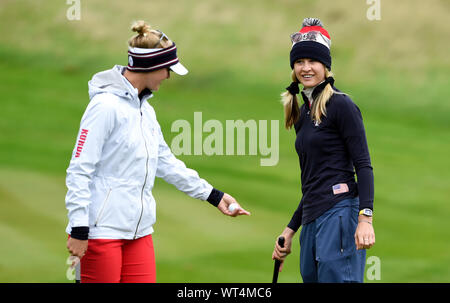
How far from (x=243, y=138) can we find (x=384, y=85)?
3.55 metres

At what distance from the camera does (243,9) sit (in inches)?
623

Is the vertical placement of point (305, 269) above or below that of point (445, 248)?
below

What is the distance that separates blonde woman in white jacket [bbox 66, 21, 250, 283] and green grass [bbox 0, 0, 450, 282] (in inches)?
123

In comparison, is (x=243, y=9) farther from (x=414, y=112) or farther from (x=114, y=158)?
(x=114, y=158)

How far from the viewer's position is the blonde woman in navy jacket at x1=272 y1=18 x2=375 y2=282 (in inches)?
137

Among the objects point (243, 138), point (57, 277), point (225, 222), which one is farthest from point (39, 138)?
point (57, 277)

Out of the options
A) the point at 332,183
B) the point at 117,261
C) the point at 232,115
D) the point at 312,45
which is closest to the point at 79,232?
the point at 117,261

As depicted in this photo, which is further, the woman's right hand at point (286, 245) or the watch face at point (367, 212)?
the woman's right hand at point (286, 245)

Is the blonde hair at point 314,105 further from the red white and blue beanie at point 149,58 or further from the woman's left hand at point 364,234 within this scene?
the red white and blue beanie at point 149,58

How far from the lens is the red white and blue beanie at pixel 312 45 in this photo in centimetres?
372

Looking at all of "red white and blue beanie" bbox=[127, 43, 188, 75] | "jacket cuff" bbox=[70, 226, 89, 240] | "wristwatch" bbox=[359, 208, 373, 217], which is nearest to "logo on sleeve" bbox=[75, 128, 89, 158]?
"jacket cuff" bbox=[70, 226, 89, 240]

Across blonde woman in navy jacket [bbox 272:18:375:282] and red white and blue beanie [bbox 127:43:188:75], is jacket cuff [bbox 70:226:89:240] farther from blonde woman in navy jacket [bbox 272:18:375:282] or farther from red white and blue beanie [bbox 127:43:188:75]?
blonde woman in navy jacket [bbox 272:18:375:282]

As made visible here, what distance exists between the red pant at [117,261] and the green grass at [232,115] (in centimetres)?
296

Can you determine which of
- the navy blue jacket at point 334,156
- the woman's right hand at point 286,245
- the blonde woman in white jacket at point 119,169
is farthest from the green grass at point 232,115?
the navy blue jacket at point 334,156
